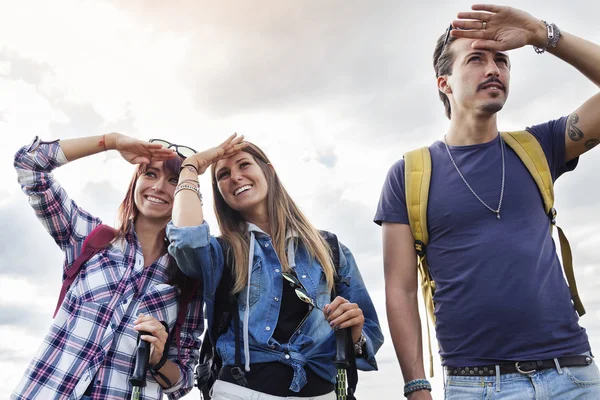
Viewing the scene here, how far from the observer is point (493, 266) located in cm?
428

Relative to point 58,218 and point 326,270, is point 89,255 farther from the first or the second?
Answer: point 326,270

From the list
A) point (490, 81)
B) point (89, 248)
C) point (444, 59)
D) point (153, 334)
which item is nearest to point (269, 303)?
point (153, 334)

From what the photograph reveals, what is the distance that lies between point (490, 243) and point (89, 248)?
11.2 ft

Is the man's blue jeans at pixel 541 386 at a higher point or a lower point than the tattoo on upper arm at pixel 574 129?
lower

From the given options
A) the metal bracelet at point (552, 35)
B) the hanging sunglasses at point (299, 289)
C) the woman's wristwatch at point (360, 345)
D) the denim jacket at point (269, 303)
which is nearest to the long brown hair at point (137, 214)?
the denim jacket at point (269, 303)

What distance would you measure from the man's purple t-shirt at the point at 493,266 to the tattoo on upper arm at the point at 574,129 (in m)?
0.07

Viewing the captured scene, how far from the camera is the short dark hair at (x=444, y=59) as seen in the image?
525 centimetres

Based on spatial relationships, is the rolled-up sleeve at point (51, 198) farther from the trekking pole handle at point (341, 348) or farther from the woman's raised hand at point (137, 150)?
the trekking pole handle at point (341, 348)

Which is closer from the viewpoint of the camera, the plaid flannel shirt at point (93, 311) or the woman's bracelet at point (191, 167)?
the plaid flannel shirt at point (93, 311)

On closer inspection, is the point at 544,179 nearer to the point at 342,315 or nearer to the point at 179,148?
the point at 342,315

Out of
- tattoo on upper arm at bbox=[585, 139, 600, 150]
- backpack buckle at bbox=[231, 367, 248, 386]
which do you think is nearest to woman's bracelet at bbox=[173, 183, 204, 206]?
backpack buckle at bbox=[231, 367, 248, 386]

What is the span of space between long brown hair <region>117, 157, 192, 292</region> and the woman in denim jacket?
0.41m

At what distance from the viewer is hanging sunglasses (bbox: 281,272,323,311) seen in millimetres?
4619

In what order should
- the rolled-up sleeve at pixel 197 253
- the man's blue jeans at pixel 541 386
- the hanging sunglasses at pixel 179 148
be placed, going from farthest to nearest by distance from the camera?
the hanging sunglasses at pixel 179 148 < the rolled-up sleeve at pixel 197 253 < the man's blue jeans at pixel 541 386
